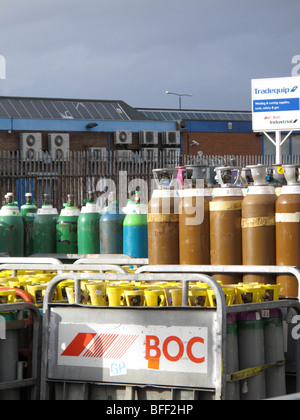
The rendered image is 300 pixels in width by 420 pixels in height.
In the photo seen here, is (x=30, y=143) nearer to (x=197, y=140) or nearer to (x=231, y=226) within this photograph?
(x=197, y=140)

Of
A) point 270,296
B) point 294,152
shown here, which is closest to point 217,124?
point 294,152

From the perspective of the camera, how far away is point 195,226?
6934 millimetres

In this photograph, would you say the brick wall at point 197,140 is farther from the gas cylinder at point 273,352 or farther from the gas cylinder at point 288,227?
the gas cylinder at point 273,352

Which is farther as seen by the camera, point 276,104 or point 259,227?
point 276,104

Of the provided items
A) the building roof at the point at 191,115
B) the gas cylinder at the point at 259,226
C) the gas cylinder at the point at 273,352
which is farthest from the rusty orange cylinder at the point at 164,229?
the building roof at the point at 191,115

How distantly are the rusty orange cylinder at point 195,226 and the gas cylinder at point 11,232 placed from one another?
416 centimetres

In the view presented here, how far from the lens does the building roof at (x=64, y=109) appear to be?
37869 mm

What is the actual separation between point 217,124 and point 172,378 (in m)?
38.4

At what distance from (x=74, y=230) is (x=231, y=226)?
404 centimetres

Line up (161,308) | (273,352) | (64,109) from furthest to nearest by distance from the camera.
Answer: (64,109), (273,352), (161,308)

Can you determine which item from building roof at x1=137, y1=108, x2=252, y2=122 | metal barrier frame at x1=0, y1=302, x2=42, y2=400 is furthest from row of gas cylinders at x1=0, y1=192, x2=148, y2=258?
building roof at x1=137, y1=108, x2=252, y2=122

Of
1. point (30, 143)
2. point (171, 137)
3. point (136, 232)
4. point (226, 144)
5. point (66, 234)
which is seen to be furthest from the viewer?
point (226, 144)

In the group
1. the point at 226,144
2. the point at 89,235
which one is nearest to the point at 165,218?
the point at 89,235

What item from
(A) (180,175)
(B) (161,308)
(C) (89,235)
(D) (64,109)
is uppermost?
(D) (64,109)
